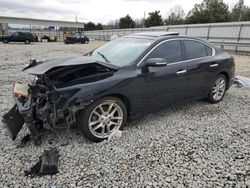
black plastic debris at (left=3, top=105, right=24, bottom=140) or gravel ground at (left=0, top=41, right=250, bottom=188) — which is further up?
black plastic debris at (left=3, top=105, right=24, bottom=140)

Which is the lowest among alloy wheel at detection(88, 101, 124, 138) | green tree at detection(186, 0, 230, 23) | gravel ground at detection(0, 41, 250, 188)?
gravel ground at detection(0, 41, 250, 188)

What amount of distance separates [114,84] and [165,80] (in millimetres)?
1034

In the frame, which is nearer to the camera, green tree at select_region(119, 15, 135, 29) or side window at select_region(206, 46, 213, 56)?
side window at select_region(206, 46, 213, 56)

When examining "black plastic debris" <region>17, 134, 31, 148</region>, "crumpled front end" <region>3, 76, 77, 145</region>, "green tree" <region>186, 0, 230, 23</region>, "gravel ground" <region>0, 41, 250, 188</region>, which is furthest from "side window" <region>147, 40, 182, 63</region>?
"green tree" <region>186, 0, 230, 23</region>

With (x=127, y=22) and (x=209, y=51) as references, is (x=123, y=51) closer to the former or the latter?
(x=209, y=51)

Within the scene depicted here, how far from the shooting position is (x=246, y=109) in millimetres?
4773

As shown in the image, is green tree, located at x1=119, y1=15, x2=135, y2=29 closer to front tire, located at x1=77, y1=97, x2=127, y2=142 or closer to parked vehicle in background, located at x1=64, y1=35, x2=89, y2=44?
parked vehicle in background, located at x1=64, y1=35, x2=89, y2=44

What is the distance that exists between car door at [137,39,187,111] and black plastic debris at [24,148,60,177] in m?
1.56

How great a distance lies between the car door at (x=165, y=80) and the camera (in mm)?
3662

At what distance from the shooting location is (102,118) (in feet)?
11.0

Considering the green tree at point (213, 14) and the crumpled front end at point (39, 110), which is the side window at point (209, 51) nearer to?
the crumpled front end at point (39, 110)

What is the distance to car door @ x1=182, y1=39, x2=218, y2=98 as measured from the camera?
429cm

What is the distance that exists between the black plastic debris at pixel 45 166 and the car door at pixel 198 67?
9.08 feet

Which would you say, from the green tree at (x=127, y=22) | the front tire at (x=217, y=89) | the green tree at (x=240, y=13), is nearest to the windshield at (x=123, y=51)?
the front tire at (x=217, y=89)
